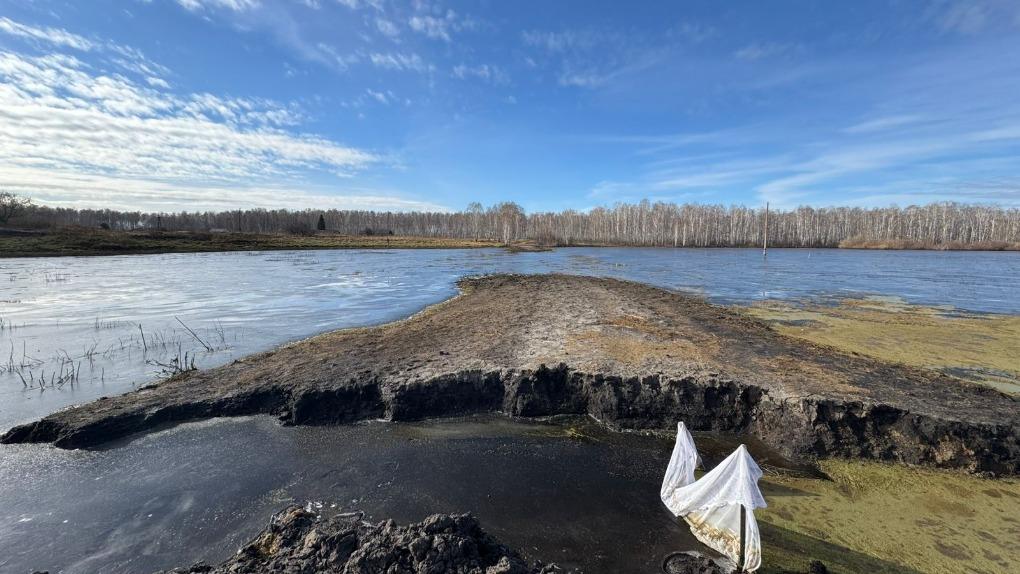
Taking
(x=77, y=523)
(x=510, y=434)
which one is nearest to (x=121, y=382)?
(x=77, y=523)

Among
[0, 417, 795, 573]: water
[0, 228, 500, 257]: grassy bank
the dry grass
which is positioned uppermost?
the dry grass

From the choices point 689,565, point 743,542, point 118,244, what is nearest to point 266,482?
point 689,565

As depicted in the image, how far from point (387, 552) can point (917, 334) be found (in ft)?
56.9

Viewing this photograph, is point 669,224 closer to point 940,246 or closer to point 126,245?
point 940,246

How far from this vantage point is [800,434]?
6.88 m

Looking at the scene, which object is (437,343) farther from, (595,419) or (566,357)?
(595,419)

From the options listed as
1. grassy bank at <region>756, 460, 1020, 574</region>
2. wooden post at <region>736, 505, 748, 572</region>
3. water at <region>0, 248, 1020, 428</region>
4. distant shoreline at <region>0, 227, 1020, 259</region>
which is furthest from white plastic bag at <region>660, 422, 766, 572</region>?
distant shoreline at <region>0, 227, 1020, 259</region>

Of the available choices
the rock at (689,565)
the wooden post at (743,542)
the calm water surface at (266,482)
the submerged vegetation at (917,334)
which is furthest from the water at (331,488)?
the submerged vegetation at (917,334)

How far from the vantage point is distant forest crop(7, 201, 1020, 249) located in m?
111

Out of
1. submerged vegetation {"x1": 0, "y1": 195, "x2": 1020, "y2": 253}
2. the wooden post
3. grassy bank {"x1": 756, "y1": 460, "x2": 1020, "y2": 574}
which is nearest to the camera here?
the wooden post

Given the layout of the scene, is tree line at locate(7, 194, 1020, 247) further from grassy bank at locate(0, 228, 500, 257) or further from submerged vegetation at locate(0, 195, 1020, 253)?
grassy bank at locate(0, 228, 500, 257)

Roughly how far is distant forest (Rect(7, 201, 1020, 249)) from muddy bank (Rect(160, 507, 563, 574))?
364 ft

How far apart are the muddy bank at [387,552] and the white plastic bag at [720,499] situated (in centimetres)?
180

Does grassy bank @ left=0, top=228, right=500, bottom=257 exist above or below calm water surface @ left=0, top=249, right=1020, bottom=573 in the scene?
above
